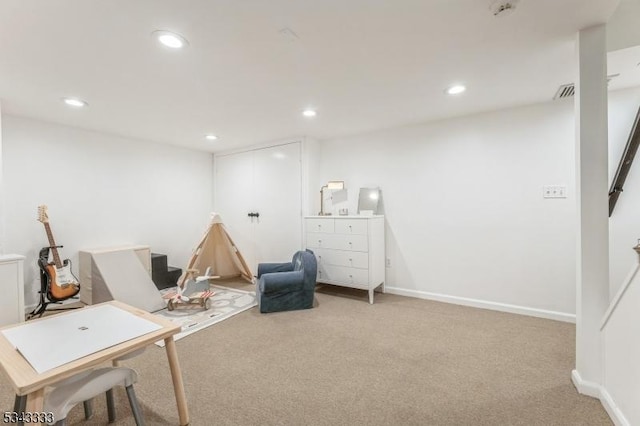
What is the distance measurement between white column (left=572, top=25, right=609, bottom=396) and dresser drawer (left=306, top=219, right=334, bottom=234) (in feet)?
8.16

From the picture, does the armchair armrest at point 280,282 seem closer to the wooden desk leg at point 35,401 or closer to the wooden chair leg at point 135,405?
the wooden chair leg at point 135,405

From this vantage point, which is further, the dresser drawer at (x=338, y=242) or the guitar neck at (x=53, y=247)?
the dresser drawer at (x=338, y=242)

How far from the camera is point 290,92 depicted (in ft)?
8.58

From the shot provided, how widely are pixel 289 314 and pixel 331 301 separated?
65cm

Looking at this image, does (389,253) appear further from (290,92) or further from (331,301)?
(290,92)

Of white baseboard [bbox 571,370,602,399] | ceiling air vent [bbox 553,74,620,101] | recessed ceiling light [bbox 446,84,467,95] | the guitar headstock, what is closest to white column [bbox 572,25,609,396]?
white baseboard [bbox 571,370,602,399]

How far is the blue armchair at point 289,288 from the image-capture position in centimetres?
314

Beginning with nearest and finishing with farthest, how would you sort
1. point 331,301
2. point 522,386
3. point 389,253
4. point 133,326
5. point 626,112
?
point 133,326
point 522,386
point 626,112
point 331,301
point 389,253

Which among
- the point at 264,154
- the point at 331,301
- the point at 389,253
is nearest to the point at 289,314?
the point at 331,301

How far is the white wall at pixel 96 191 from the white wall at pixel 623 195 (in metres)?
5.56

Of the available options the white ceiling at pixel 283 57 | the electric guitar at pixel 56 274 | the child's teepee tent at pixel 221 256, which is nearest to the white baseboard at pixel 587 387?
the white ceiling at pixel 283 57

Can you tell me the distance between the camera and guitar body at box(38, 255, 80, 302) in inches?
120

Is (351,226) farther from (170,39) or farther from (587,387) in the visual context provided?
(170,39)

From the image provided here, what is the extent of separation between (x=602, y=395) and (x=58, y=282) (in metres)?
4.84
